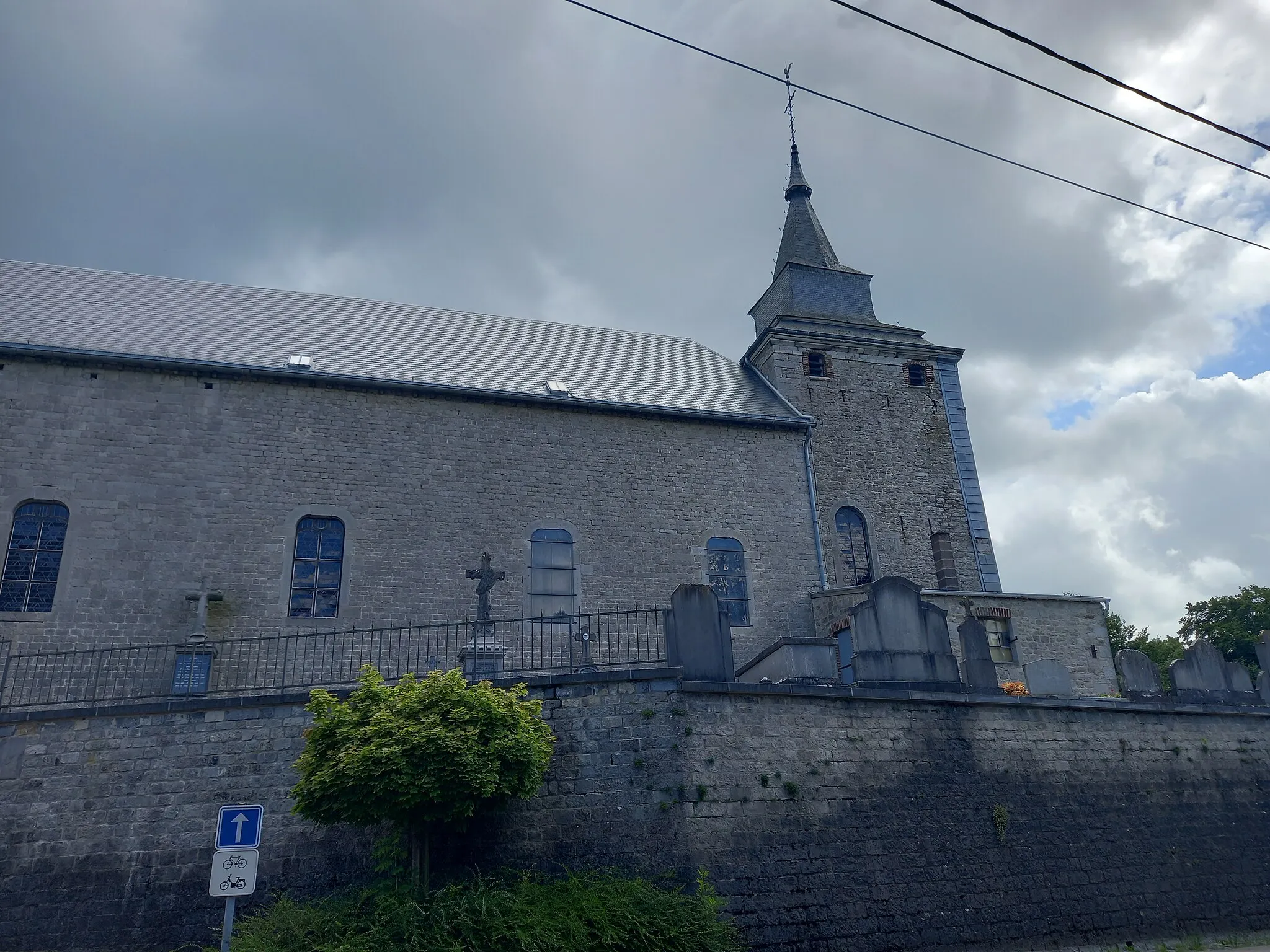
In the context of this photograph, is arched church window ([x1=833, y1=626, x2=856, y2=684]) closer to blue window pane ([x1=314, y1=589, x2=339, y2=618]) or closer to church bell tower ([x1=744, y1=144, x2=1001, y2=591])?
church bell tower ([x1=744, y1=144, x2=1001, y2=591])

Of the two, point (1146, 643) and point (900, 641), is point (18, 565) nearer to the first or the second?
point (900, 641)

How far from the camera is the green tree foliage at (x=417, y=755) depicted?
23.8ft

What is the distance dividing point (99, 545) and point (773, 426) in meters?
10.8

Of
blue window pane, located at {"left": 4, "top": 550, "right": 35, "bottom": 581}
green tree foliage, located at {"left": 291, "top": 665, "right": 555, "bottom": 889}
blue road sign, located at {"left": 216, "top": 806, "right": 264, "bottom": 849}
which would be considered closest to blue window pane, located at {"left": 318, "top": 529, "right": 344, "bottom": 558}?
blue window pane, located at {"left": 4, "top": 550, "right": 35, "bottom": 581}

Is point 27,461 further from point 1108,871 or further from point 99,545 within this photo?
point 1108,871

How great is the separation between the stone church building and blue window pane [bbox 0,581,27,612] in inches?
1.9

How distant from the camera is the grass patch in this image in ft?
22.6

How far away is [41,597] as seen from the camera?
12016 mm

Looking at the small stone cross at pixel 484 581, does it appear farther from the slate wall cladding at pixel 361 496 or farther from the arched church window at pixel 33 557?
the arched church window at pixel 33 557

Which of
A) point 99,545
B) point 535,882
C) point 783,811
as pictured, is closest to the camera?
point 535,882

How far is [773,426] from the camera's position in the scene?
16594 millimetres

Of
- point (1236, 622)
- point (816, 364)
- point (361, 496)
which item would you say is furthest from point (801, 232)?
point (1236, 622)

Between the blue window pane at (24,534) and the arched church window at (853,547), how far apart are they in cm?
1236

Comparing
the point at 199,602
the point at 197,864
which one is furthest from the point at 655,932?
the point at 199,602
